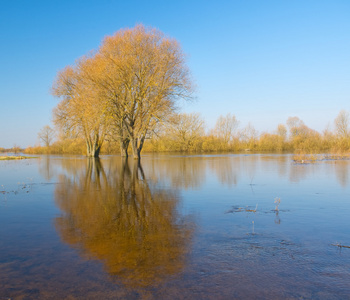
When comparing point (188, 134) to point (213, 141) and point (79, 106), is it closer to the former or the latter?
point (213, 141)

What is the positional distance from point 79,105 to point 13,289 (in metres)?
31.5

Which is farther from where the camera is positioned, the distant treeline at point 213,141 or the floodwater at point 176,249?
the distant treeline at point 213,141

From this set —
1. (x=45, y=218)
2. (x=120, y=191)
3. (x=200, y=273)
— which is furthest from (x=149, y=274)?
(x=120, y=191)

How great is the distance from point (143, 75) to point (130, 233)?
79.1 ft

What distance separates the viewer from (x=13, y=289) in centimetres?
325

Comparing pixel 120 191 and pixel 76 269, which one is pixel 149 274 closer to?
pixel 76 269

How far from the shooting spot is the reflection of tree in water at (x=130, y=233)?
3793 millimetres

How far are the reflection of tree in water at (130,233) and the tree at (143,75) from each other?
19.1 m

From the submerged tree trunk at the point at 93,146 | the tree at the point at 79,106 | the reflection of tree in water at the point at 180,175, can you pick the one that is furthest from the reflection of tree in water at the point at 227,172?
the submerged tree trunk at the point at 93,146

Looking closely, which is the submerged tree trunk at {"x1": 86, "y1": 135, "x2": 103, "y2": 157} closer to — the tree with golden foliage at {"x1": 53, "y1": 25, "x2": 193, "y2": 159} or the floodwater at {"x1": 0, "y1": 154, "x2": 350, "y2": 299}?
the tree with golden foliage at {"x1": 53, "y1": 25, "x2": 193, "y2": 159}

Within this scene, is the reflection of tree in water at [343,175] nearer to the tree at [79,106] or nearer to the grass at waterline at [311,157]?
the grass at waterline at [311,157]

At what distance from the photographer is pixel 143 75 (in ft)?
90.6

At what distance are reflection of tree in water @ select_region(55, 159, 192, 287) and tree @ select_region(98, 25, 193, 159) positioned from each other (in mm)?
19078

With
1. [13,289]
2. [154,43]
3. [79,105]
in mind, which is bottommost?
[13,289]
